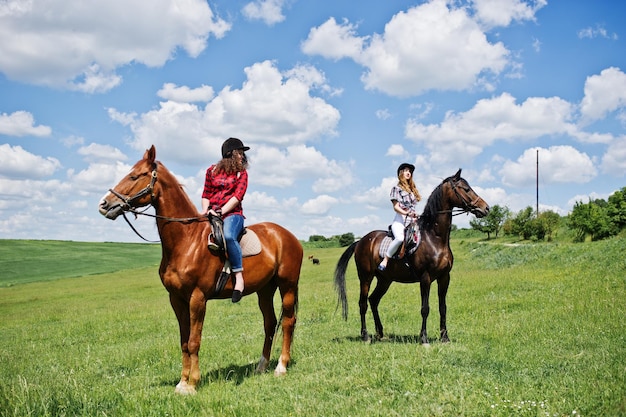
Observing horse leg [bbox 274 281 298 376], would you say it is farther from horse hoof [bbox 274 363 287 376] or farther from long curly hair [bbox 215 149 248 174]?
long curly hair [bbox 215 149 248 174]

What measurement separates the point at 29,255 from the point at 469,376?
84.2 meters

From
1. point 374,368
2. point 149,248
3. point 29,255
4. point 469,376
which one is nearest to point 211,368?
point 374,368

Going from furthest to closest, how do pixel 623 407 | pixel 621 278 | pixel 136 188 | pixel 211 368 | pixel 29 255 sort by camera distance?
pixel 29 255 < pixel 621 278 < pixel 211 368 < pixel 136 188 < pixel 623 407

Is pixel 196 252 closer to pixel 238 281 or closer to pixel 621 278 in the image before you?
pixel 238 281

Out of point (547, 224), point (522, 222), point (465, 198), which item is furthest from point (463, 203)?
point (522, 222)

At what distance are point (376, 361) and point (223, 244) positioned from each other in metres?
2.98

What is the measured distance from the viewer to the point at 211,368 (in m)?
7.83

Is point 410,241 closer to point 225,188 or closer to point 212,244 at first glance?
point 225,188

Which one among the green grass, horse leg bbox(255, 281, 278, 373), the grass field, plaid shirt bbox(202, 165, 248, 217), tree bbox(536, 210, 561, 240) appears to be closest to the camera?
the grass field

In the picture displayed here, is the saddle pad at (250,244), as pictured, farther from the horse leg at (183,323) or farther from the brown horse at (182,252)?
the horse leg at (183,323)

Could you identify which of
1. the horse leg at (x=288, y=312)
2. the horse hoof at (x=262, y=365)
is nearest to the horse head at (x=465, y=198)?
the horse leg at (x=288, y=312)

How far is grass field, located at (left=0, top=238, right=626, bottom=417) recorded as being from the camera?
5.16 m

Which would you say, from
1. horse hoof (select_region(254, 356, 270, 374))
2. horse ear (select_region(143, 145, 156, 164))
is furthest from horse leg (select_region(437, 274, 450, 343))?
horse ear (select_region(143, 145, 156, 164))

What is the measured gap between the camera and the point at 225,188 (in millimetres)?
6875
